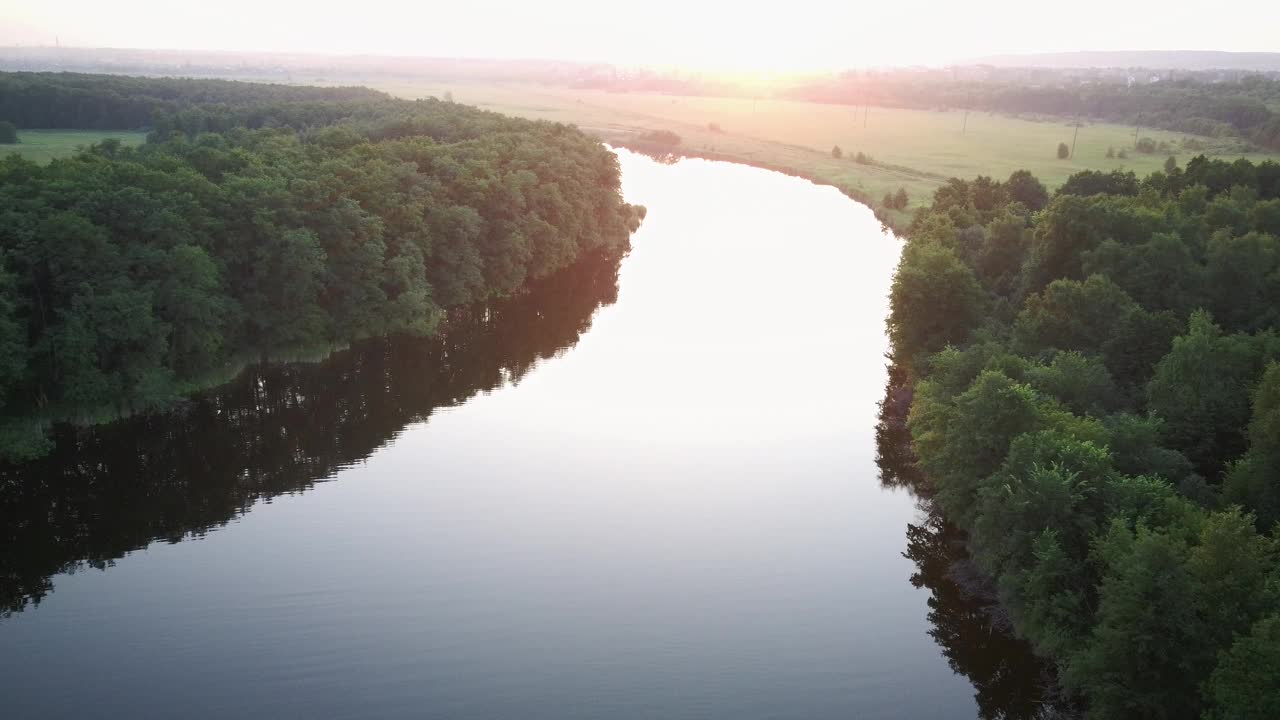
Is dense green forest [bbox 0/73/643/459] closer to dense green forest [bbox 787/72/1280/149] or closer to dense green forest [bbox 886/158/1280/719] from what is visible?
dense green forest [bbox 886/158/1280/719]

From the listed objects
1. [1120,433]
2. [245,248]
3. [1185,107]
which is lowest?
[1120,433]

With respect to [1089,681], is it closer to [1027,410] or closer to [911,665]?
[911,665]

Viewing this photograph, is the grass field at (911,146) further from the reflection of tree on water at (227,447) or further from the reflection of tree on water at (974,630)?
the reflection of tree on water at (974,630)

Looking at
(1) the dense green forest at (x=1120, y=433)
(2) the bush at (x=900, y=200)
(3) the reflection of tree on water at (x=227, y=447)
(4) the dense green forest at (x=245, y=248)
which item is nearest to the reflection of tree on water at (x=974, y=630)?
(1) the dense green forest at (x=1120, y=433)

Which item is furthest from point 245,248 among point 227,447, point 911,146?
point 911,146

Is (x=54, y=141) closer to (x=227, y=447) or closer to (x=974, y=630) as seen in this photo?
(x=227, y=447)

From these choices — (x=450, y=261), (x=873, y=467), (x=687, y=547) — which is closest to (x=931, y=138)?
(x=450, y=261)
